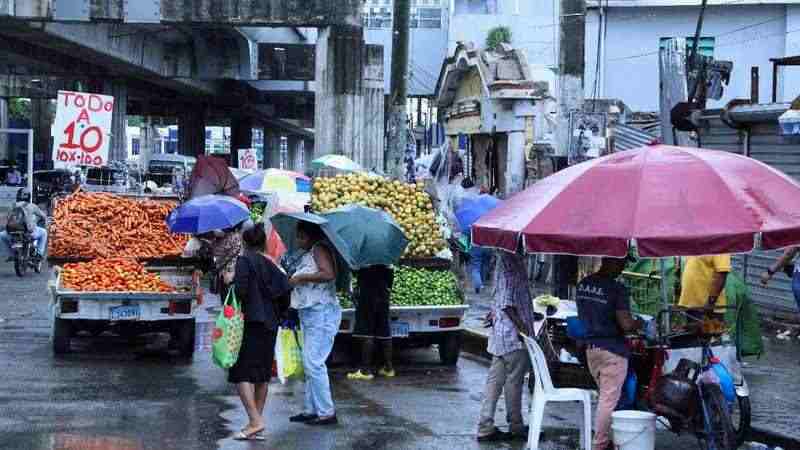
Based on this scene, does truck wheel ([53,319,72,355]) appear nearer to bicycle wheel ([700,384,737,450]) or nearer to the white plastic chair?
the white plastic chair

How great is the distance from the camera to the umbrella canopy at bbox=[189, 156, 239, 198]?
21562mm

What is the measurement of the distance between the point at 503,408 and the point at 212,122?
86.2 metres

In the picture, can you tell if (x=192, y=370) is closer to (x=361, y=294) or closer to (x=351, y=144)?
(x=361, y=294)

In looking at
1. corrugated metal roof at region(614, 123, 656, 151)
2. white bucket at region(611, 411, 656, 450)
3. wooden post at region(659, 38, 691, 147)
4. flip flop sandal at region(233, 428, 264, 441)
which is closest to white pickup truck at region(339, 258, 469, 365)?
wooden post at region(659, 38, 691, 147)

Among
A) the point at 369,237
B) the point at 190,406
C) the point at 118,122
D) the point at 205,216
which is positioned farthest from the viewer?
the point at 118,122

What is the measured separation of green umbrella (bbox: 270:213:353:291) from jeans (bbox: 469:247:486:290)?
11711 mm

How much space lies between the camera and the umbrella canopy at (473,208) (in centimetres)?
2317

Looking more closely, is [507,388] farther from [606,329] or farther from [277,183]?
[277,183]

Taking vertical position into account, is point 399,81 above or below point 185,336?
above

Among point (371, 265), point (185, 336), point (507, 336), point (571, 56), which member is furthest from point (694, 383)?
point (571, 56)

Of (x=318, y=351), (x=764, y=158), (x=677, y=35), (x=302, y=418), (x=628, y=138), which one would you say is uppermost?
(x=677, y=35)

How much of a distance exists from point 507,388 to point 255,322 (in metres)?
2.21

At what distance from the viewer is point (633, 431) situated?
9.52 meters

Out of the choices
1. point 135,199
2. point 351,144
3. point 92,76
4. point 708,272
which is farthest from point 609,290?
point 92,76
